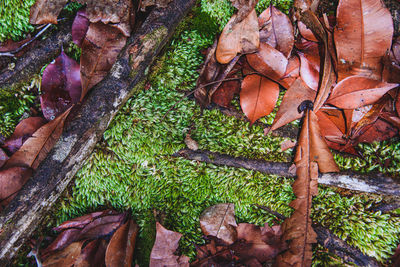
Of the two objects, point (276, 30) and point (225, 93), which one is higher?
point (276, 30)

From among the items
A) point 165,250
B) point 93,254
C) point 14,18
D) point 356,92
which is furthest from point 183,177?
point 14,18

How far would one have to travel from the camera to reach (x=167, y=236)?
2.10 metres

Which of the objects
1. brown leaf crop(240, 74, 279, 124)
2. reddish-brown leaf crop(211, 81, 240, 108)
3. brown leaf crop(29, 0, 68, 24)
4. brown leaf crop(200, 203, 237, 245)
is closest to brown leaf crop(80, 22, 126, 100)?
brown leaf crop(29, 0, 68, 24)

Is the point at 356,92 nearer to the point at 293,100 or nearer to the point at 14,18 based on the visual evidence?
the point at 293,100

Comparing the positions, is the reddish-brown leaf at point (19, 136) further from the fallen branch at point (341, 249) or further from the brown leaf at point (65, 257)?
the fallen branch at point (341, 249)

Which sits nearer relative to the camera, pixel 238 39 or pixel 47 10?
pixel 238 39

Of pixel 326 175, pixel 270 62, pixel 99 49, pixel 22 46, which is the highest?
pixel 22 46

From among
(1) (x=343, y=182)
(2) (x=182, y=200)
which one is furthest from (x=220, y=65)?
(1) (x=343, y=182)

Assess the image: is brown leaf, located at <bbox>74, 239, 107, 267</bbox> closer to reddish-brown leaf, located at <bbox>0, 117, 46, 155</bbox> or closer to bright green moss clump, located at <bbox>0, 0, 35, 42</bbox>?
reddish-brown leaf, located at <bbox>0, 117, 46, 155</bbox>

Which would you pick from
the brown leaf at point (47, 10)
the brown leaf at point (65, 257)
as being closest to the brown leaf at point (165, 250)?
the brown leaf at point (65, 257)

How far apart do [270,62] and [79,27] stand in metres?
1.88

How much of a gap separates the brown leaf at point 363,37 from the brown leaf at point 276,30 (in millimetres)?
418

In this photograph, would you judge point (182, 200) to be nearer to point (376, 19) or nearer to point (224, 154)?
point (224, 154)

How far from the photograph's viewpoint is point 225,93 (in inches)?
93.6
